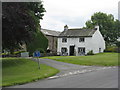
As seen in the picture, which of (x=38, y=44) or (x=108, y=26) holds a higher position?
(x=108, y=26)

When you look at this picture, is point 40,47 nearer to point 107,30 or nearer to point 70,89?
point 107,30

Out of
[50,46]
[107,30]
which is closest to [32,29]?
[50,46]

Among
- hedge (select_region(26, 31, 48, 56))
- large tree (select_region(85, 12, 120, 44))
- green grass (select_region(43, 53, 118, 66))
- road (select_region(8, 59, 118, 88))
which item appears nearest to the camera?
road (select_region(8, 59, 118, 88))

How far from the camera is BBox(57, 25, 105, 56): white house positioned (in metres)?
47.9

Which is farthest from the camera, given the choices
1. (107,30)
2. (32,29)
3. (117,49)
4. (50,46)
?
(107,30)

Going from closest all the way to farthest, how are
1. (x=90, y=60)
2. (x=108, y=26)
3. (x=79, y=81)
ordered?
(x=79, y=81) < (x=90, y=60) < (x=108, y=26)

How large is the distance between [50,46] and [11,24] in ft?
129

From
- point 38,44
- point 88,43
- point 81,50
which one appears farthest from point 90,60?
point 38,44

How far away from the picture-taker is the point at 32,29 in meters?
22.5

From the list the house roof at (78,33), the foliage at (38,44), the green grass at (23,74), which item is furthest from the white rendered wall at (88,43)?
the green grass at (23,74)

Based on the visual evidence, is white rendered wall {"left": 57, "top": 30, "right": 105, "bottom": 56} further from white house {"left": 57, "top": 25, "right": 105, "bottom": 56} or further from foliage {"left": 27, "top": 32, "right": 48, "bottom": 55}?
foliage {"left": 27, "top": 32, "right": 48, "bottom": 55}

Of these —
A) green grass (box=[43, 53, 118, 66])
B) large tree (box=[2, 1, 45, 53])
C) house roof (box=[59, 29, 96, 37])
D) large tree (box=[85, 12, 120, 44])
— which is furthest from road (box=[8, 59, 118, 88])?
large tree (box=[85, 12, 120, 44])

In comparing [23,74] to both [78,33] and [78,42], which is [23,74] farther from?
[78,33]

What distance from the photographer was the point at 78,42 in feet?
161
